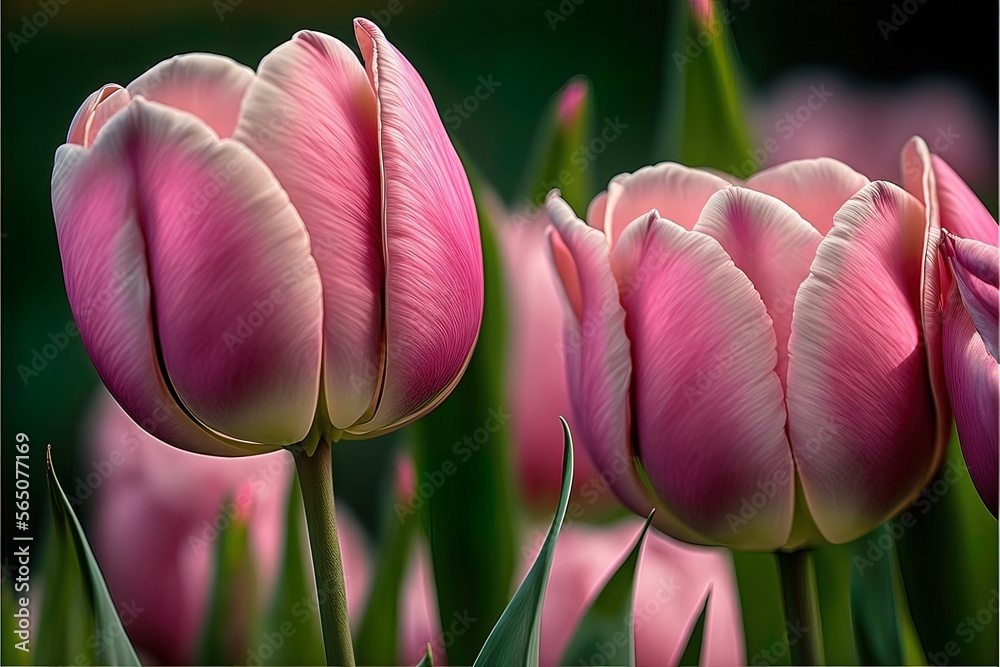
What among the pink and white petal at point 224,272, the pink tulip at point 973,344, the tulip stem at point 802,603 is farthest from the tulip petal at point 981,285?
the pink and white petal at point 224,272

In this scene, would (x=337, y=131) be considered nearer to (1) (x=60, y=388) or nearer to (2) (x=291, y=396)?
(2) (x=291, y=396)

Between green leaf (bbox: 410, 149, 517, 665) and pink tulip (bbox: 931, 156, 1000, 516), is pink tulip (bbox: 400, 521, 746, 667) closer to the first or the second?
green leaf (bbox: 410, 149, 517, 665)

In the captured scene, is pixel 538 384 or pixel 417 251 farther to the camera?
pixel 538 384

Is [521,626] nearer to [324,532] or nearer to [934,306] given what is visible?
[324,532]

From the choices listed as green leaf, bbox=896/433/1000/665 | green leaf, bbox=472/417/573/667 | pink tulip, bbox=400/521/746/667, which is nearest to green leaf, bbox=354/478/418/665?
pink tulip, bbox=400/521/746/667

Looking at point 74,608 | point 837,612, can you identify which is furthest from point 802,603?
point 74,608
